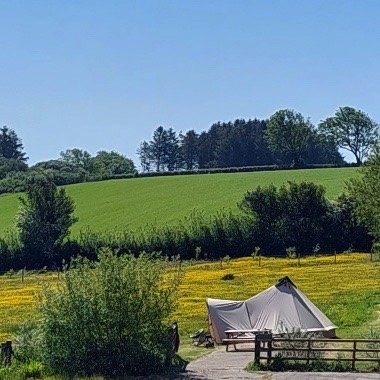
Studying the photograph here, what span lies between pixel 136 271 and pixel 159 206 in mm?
80757

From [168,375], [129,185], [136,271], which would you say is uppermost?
[129,185]

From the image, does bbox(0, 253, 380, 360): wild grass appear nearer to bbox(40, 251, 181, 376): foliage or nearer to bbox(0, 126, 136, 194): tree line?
bbox(40, 251, 181, 376): foliage

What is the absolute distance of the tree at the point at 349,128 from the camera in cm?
14488

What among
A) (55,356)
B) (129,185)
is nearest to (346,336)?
(55,356)

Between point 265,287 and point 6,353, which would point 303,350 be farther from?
point 265,287

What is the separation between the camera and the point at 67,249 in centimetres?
9106

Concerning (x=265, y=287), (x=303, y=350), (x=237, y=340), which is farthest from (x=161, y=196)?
(x=303, y=350)

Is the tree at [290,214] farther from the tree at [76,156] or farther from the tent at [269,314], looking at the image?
the tree at [76,156]

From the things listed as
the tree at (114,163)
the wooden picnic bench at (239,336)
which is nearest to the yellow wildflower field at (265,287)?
the wooden picnic bench at (239,336)

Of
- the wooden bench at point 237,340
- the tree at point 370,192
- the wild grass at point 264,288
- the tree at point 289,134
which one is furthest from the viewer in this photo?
the tree at point 289,134

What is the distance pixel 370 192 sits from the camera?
47531mm

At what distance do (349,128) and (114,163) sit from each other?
54582mm

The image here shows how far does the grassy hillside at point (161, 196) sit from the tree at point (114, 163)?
3498 centimetres

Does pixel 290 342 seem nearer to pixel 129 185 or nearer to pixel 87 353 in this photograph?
pixel 87 353
